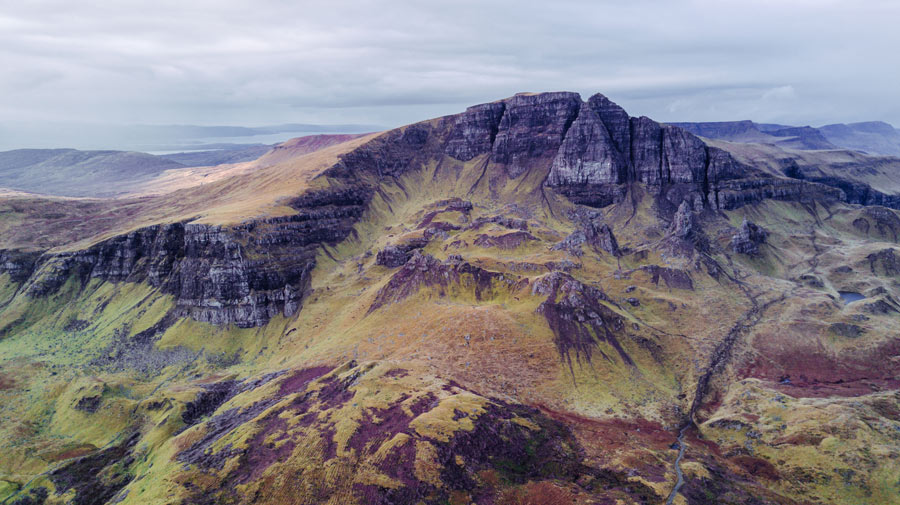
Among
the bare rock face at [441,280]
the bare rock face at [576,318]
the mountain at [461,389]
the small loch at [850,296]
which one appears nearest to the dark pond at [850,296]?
the small loch at [850,296]

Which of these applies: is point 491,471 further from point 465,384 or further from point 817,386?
point 817,386

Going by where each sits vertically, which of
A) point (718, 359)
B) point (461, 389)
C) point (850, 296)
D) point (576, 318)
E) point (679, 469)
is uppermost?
point (576, 318)

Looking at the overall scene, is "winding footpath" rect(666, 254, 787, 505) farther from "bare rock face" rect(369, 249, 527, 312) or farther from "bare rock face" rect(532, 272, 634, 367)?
"bare rock face" rect(369, 249, 527, 312)

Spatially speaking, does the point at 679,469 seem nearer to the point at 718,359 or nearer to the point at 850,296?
the point at 718,359

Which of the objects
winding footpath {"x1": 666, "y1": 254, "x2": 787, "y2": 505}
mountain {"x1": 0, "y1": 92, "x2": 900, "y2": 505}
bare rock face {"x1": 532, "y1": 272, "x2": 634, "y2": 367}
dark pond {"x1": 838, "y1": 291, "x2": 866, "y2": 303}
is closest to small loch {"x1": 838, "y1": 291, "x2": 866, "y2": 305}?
dark pond {"x1": 838, "y1": 291, "x2": 866, "y2": 303}

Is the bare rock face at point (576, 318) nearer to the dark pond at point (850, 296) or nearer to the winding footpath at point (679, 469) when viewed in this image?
the winding footpath at point (679, 469)

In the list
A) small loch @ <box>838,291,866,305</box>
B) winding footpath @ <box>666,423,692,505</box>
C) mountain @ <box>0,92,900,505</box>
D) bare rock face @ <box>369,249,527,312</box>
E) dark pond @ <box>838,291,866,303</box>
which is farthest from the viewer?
small loch @ <box>838,291,866,305</box>

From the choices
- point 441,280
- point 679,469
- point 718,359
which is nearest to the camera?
point 679,469

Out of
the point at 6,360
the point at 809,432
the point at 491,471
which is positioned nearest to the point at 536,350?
the point at 491,471

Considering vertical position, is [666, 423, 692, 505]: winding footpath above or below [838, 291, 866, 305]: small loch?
below

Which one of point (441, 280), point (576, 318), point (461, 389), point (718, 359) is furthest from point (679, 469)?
point (441, 280)

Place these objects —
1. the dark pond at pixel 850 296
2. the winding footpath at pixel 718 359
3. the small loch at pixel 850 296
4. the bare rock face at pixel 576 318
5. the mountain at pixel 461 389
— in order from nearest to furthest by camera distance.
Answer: the mountain at pixel 461 389 < the winding footpath at pixel 718 359 < the bare rock face at pixel 576 318 < the dark pond at pixel 850 296 < the small loch at pixel 850 296
